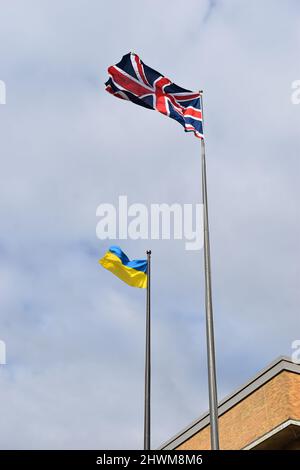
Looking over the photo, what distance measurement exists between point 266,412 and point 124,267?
6009 millimetres

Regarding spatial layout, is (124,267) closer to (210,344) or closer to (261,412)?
(261,412)

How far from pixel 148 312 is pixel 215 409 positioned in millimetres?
6594

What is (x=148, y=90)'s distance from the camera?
15477 millimetres

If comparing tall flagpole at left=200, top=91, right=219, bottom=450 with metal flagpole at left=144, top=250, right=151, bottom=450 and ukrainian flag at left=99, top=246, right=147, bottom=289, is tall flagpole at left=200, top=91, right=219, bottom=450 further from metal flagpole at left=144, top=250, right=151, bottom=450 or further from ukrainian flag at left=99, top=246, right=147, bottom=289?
ukrainian flag at left=99, top=246, right=147, bottom=289

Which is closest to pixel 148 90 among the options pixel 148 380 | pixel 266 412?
pixel 148 380

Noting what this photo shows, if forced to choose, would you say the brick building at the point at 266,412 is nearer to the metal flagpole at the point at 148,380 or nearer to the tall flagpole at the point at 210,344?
the metal flagpole at the point at 148,380

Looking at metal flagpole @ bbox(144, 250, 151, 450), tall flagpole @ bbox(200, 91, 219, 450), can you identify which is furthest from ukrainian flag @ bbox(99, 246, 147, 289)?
tall flagpole @ bbox(200, 91, 219, 450)

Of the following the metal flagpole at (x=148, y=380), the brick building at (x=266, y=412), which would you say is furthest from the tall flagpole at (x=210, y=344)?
the brick building at (x=266, y=412)

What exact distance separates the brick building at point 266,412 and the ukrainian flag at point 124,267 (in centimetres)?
452

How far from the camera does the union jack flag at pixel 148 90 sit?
15352 millimetres
